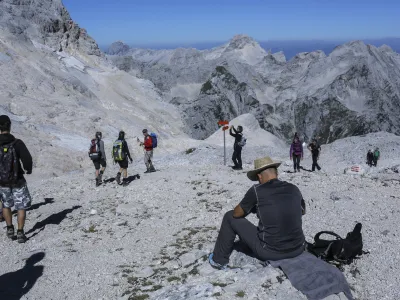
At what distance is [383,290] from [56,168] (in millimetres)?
25395

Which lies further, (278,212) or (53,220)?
(53,220)

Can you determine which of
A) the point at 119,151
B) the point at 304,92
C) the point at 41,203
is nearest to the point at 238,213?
the point at 41,203

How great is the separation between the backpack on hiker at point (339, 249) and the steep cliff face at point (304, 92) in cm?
10992

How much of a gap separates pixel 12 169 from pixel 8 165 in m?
0.13

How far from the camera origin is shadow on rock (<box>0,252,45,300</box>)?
24.6 ft

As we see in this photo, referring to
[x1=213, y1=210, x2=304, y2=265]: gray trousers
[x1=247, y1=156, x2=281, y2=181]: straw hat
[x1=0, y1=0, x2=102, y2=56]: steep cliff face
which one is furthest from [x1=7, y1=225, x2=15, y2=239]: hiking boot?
[x1=0, y1=0, x2=102, y2=56]: steep cliff face

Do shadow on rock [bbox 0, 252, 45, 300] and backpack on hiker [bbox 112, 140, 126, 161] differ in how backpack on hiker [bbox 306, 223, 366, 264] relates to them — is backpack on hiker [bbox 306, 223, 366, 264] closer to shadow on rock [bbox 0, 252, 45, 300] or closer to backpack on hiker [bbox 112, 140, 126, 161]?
shadow on rock [bbox 0, 252, 45, 300]

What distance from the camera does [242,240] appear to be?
278 inches

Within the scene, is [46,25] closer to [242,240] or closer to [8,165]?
[8,165]

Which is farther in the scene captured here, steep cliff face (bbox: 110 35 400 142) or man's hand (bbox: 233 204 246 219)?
steep cliff face (bbox: 110 35 400 142)

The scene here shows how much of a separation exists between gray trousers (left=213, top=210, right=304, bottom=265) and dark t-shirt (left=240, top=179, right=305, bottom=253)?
110 millimetres

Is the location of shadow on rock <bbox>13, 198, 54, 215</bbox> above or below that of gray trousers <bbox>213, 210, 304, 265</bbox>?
below

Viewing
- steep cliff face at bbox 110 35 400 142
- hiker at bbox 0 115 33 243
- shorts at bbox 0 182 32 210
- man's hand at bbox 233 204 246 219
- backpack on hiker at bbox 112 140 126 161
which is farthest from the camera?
steep cliff face at bbox 110 35 400 142

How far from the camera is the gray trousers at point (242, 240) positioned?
6609mm
